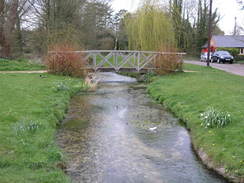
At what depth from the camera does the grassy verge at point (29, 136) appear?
16.6ft

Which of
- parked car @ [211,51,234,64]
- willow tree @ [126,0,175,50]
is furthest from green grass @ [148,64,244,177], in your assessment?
parked car @ [211,51,234,64]

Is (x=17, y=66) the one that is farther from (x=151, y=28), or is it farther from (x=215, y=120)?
(x=215, y=120)

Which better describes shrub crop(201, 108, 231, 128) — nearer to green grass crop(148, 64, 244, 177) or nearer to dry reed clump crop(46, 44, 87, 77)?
green grass crop(148, 64, 244, 177)

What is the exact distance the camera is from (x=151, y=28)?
2225 cm

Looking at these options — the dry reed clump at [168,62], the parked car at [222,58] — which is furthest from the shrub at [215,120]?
the parked car at [222,58]

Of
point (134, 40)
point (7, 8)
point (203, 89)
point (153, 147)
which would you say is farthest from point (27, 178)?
point (7, 8)

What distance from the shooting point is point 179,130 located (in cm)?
870

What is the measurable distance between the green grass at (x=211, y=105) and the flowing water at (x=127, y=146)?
1.14 feet

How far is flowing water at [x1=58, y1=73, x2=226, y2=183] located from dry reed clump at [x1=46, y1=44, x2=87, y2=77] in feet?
22.9

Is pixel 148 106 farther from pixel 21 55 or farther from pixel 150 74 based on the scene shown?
pixel 21 55

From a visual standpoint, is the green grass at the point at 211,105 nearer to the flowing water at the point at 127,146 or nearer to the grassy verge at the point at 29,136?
the flowing water at the point at 127,146

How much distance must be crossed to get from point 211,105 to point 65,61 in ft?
36.4

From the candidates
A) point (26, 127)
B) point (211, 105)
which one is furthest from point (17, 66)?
point (211, 105)

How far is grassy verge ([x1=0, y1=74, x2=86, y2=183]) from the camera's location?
507 centimetres
